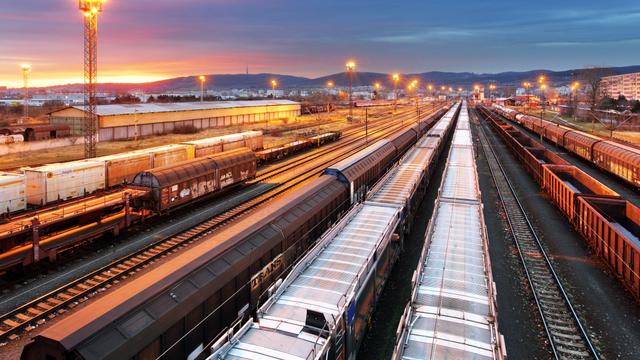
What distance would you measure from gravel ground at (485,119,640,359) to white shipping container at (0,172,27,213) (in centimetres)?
2657

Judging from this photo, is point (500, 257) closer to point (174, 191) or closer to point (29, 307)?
point (174, 191)

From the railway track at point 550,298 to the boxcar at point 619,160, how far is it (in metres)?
12.7

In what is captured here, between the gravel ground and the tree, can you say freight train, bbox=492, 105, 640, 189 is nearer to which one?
the gravel ground

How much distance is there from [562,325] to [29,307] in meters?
21.8

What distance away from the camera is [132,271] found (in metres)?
20.6

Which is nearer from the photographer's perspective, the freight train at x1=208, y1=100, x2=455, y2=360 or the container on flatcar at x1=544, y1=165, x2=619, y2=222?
the freight train at x1=208, y1=100, x2=455, y2=360

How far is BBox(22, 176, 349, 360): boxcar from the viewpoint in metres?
9.25

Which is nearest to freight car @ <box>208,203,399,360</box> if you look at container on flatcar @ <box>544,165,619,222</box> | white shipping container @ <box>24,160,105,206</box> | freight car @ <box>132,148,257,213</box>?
freight car @ <box>132,148,257,213</box>

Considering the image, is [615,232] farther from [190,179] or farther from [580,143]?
[580,143]

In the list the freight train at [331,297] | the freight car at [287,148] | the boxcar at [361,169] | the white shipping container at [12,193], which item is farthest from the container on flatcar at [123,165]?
the freight train at [331,297]

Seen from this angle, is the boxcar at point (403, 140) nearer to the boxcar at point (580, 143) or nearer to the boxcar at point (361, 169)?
the boxcar at point (361, 169)

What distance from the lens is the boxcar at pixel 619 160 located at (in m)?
35.5

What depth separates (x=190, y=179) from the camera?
2984 centimetres

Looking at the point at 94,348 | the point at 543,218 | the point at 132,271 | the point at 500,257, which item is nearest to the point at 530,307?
the point at 500,257
